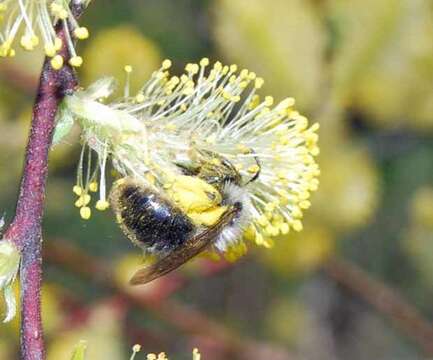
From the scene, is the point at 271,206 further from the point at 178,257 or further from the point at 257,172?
the point at 178,257

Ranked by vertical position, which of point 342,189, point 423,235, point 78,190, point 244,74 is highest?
point 423,235

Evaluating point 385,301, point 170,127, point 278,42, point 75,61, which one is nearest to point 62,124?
point 75,61

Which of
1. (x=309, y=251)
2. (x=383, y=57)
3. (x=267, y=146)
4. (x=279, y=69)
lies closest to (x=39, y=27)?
(x=267, y=146)

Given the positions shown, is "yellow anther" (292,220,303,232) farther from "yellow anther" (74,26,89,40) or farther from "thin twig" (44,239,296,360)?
"thin twig" (44,239,296,360)

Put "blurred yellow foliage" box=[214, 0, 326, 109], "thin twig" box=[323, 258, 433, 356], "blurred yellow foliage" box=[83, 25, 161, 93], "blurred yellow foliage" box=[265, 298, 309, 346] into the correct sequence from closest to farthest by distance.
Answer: "blurred yellow foliage" box=[214, 0, 326, 109]
"blurred yellow foliage" box=[83, 25, 161, 93]
"thin twig" box=[323, 258, 433, 356]
"blurred yellow foliage" box=[265, 298, 309, 346]

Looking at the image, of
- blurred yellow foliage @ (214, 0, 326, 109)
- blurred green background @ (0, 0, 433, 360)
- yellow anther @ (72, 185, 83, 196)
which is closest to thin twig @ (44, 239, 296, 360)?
blurred green background @ (0, 0, 433, 360)

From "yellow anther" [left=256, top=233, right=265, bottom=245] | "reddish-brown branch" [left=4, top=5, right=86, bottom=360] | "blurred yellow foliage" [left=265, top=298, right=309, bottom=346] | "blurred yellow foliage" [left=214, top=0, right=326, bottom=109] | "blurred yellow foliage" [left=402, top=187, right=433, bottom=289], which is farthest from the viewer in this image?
"blurred yellow foliage" [left=265, top=298, right=309, bottom=346]

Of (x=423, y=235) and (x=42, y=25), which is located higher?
(x=423, y=235)
